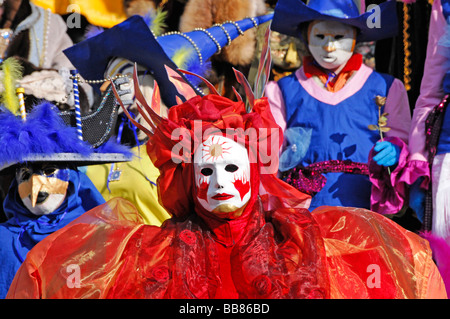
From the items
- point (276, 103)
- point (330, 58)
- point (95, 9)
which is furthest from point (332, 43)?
point (95, 9)

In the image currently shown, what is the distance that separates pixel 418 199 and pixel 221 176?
119cm

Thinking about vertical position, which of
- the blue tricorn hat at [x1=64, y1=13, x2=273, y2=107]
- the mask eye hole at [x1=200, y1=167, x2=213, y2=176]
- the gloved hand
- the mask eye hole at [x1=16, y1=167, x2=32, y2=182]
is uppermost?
the blue tricorn hat at [x1=64, y1=13, x2=273, y2=107]

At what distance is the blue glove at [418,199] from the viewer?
3.34 meters

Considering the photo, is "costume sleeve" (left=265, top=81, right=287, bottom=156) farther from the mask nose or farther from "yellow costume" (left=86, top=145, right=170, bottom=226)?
the mask nose

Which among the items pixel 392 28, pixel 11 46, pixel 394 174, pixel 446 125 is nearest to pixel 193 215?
pixel 394 174

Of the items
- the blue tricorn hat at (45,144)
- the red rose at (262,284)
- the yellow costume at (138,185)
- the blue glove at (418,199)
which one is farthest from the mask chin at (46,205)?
the blue glove at (418,199)

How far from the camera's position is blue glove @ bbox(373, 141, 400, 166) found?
332cm

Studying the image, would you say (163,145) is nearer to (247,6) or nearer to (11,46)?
(247,6)

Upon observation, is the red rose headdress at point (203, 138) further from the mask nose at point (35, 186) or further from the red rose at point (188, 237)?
the mask nose at point (35, 186)

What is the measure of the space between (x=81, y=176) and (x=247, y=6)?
164cm

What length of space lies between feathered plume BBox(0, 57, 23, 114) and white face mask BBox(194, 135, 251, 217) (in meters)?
1.20

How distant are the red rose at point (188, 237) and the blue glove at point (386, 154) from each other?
1.13 metres

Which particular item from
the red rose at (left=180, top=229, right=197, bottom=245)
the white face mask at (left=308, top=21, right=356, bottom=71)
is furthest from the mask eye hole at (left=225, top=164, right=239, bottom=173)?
the white face mask at (left=308, top=21, right=356, bottom=71)
